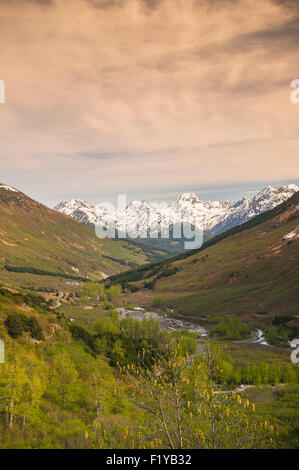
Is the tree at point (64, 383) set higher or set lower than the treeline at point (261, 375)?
higher

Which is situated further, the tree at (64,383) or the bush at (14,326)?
the bush at (14,326)

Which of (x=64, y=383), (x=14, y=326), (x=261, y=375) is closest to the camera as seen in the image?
(x=64, y=383)

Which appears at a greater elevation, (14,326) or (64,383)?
(14,326)

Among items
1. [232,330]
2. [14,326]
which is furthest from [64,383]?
[232,330]

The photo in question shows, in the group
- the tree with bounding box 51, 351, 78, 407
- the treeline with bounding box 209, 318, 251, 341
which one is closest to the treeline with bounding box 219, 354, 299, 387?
the tree with bounding box 51, 351, 78, 407

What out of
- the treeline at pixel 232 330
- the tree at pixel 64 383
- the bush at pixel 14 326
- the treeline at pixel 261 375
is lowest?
the treeline at pixel 232 330

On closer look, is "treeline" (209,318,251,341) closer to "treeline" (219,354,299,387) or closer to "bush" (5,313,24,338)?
"treeline" (219,354,299,387)

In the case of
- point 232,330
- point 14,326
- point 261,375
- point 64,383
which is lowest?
point 232,330

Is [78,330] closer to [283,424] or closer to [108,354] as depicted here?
[108,354]

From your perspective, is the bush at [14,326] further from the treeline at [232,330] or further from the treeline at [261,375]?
the treeline at [232,330]

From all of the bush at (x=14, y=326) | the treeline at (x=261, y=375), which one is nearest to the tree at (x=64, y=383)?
the bush at (x=14, y=326)

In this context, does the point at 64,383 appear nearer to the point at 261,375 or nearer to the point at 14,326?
the point at 14,326
